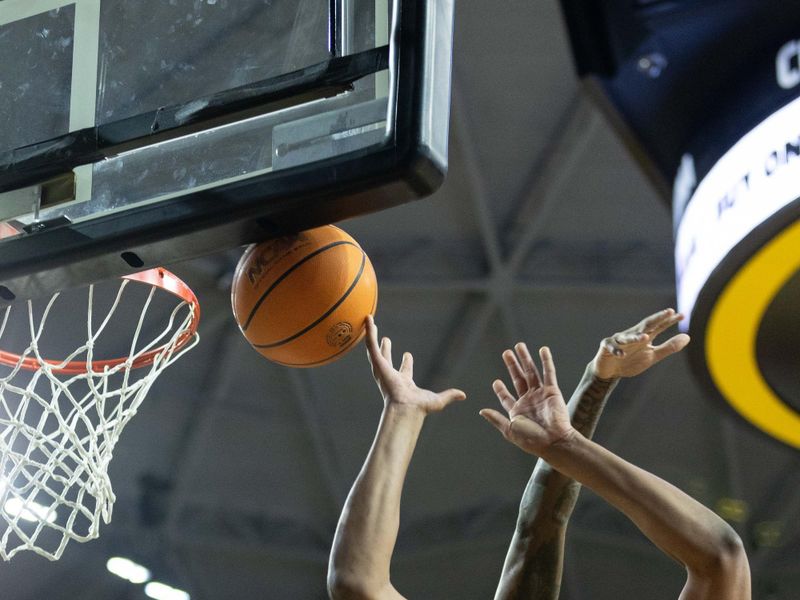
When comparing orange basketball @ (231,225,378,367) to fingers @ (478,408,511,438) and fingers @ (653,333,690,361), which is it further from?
fingers @ (653,333,690,361)

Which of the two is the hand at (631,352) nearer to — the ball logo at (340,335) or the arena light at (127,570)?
the ball logo at (340,335)

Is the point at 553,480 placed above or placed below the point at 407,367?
below

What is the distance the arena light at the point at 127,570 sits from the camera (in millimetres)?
9266

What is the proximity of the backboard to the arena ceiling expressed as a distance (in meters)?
3.87

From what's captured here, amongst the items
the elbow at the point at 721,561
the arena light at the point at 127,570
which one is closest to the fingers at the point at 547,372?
the elbow at the point at 721,561

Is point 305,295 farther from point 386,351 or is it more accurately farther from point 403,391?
point 403,391

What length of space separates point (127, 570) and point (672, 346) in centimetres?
779

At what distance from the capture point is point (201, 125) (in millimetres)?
2359

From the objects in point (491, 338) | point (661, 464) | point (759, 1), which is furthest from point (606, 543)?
point (759, 1)

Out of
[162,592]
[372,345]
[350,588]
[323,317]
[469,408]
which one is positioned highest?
[469,408]

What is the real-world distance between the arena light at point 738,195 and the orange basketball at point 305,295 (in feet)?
3.27

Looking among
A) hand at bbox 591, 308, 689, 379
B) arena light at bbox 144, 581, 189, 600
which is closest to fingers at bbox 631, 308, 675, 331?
hand at bbox 591, 308, 689, 379

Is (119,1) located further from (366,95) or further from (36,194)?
(366,95)

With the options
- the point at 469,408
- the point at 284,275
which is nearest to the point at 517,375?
the point at 284,275
